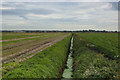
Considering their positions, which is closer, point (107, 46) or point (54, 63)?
point (54, 63)

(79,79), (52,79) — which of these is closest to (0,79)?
(52,79)

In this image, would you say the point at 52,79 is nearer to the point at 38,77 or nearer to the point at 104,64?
the point at 38,77

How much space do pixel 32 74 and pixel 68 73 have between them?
714 centimetres

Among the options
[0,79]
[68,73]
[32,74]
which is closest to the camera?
[0,79]

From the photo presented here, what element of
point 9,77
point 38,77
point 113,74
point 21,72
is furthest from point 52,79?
point 113,74

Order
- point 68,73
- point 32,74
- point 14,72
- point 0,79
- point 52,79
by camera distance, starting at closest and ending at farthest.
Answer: point 0,79 < point 14,72 < point 32,74 < point 52,79 < point 68,73

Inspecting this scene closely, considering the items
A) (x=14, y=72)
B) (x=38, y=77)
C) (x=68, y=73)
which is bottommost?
(x=68, y=73)

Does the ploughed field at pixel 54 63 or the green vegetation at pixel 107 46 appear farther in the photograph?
the green vegetation at pixel 107 46

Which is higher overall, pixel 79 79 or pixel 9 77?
pixel 9 77

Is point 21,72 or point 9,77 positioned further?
point 21,72

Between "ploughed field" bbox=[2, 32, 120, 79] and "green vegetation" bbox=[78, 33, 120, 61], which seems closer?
"ploughed field" bbox=[2, 32, 120, 79]

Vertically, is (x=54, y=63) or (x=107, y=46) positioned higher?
(x=107, y=46)

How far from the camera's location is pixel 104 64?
14438 millimetres

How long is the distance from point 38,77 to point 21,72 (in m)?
1.57
